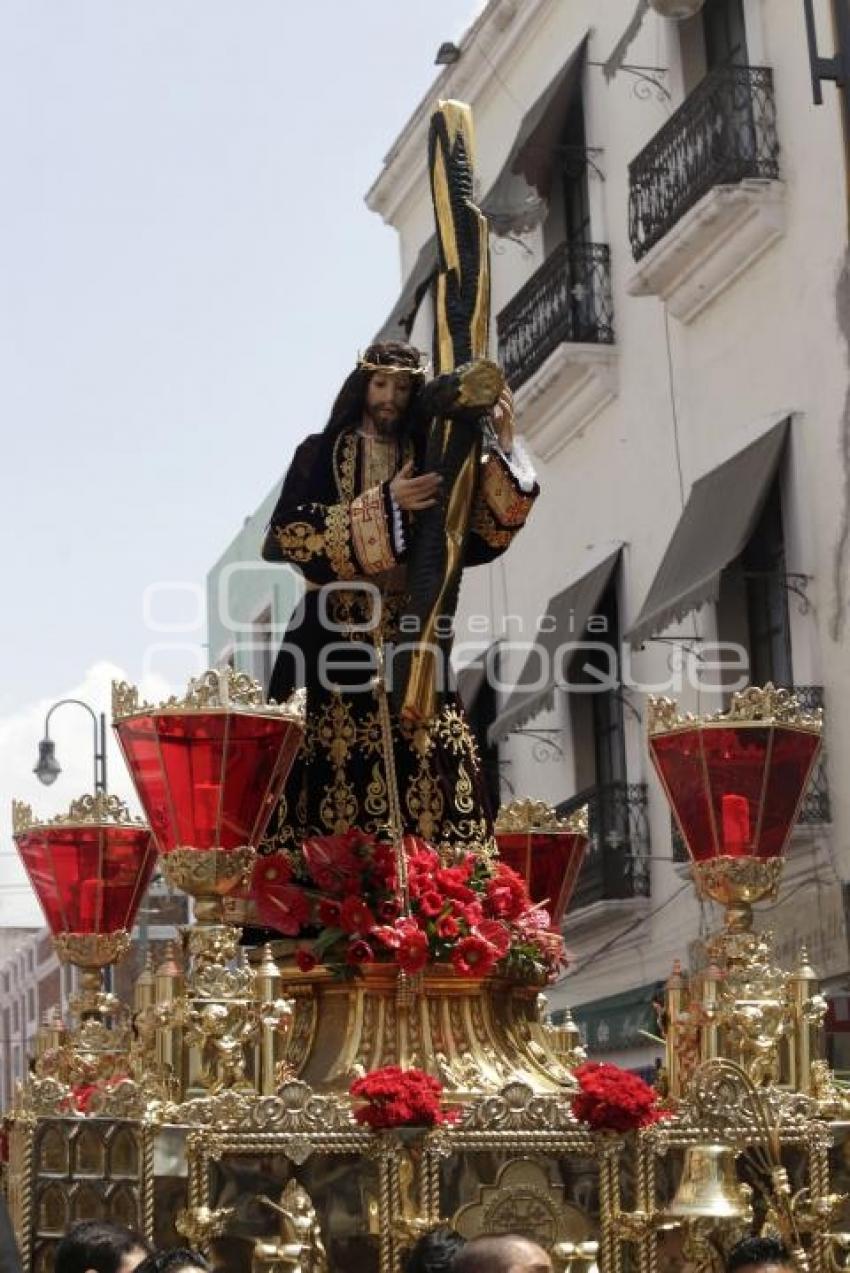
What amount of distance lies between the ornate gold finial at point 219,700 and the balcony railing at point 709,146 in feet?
31.1

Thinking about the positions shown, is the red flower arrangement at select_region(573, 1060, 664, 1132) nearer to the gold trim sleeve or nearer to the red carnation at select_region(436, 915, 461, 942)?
the red carnation at select_region(436, 915, 461, 942)

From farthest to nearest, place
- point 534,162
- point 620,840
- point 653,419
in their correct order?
point 534,162, point 653,419, point 620,840

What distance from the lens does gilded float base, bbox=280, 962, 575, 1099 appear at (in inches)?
237

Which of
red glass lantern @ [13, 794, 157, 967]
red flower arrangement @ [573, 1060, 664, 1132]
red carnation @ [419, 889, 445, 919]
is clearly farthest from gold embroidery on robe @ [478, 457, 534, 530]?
red glass lantern @ [13, 794, 157, 967]

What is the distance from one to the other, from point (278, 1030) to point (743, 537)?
28.6 ft

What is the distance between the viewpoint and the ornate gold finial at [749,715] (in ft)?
21.8

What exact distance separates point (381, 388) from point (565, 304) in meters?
11.6

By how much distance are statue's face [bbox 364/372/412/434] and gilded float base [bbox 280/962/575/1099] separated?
1655 millimetres

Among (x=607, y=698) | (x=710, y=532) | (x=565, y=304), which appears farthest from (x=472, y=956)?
(x=565, y=304)

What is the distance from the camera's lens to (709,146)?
1519cm

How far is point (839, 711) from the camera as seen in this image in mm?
13758

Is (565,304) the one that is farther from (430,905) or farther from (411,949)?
(411,949)

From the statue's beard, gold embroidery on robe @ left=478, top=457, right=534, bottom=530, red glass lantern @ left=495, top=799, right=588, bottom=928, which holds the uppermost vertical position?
the statue's beard

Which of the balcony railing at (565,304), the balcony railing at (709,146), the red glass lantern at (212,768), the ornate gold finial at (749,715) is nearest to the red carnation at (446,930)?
the red glass lantern at (212,768)
